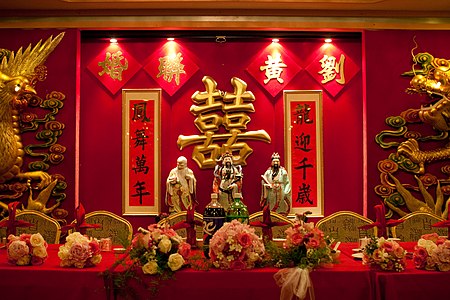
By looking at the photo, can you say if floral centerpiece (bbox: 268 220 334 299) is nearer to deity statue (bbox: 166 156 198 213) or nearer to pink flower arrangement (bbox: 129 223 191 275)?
pink flower arrangement (bbox: 129 223 191 275)

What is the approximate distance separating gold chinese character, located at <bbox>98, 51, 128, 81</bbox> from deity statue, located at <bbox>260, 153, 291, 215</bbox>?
214cm

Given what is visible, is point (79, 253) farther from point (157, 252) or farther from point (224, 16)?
point (224, 16)

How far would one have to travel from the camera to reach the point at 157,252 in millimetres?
2258

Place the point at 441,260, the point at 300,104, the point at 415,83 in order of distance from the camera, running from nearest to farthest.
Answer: the point at 441,260
the point at 415,83
the point at 300,104

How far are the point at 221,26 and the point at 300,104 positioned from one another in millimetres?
1335

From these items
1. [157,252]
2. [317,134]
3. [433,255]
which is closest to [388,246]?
[433,255]

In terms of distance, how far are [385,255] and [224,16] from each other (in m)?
4.65

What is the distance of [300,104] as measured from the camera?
260 inches

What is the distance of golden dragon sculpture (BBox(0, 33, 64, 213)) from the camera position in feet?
19.1

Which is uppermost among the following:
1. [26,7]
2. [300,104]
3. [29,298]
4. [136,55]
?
[26,7]

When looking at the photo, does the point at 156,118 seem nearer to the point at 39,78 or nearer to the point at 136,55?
the point at 136,55

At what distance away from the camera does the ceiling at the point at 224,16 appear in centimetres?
629

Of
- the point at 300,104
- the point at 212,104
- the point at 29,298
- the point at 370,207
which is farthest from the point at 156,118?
the point at 29,298

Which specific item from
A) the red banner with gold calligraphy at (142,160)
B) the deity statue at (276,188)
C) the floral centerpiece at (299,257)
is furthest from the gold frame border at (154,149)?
the floral centerpiece at (299,257)
